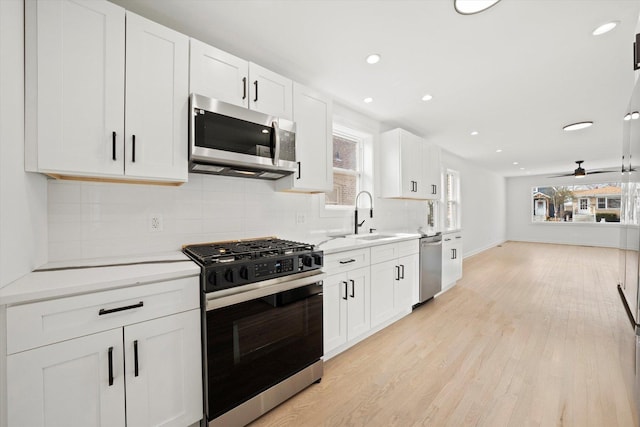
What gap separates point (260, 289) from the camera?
163 centimetres

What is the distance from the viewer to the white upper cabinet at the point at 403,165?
369cm

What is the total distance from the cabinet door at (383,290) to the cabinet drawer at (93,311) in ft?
5.81

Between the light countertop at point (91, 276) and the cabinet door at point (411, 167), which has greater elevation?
the cabinet door at point (411, 167)

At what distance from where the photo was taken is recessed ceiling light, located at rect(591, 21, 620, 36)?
186 cm

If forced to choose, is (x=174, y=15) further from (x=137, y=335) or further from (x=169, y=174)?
(x=137, y=335)

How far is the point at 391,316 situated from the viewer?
116 inches

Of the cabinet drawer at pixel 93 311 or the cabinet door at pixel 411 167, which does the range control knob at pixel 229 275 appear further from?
the cabinet door at pixel 411 167

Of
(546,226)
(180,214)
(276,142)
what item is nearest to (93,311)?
(180,214)

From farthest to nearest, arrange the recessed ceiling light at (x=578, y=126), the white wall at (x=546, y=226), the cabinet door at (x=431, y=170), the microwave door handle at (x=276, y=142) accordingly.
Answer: the white wall at (x=546, y=226) → the cabinet door at (x=431, y=170) → the recessed ceiling light at (x=578, y=126) → the microwave door handle at (x=276, y=142)

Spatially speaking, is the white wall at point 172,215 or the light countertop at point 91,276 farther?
the white wall at point 172,215

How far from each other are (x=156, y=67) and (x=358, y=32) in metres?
1.42

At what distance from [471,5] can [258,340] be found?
8.32 ft

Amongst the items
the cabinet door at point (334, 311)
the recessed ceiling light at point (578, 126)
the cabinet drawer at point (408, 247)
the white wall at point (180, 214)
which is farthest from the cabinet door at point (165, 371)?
the recessed ceiling light at point (578, 126)

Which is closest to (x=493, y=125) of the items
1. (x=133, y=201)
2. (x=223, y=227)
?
(x=223, y=227)
